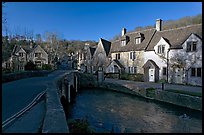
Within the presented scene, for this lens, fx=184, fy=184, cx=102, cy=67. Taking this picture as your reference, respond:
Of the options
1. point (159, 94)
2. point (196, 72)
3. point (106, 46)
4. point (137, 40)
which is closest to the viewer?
point (159, 94)

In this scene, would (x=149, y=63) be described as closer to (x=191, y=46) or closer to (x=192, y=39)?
(x=191, y=46)

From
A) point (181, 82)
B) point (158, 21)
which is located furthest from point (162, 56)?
point (158, 21)

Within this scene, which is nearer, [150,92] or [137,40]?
[150,92]

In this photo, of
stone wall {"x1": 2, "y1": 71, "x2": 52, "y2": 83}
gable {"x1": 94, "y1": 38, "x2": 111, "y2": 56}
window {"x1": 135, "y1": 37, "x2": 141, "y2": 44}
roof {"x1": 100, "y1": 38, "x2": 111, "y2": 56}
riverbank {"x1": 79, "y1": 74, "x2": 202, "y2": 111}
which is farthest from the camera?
roof {"x1": 100, "y1": 38, "x2": 111, "y2": 56}

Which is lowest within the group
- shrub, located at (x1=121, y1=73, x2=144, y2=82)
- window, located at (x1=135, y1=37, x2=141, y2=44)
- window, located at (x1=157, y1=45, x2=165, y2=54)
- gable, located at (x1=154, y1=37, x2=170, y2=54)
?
shrub, located at (x1=121, y1=73, x2=144, y2=82)

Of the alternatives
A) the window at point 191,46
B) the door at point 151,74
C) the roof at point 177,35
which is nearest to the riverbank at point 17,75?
the door at point 151,74

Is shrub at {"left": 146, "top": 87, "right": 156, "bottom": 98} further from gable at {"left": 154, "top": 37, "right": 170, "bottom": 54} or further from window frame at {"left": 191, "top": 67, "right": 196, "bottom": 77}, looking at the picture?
gable at {"left": 154, "top": 37, "right": 170, "bottom": 54}

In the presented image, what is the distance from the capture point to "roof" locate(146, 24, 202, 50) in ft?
85.2

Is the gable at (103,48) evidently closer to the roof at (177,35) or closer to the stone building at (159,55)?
the stone building at (159,55)

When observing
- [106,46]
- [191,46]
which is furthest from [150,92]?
[106,46]

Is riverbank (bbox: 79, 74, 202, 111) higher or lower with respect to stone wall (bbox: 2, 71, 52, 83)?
lower

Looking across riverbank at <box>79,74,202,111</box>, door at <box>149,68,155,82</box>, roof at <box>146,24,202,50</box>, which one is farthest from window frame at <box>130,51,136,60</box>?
riverbank at <box>79,74,202,111</box>

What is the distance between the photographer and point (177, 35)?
2806cm

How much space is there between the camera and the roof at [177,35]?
26.0 m
